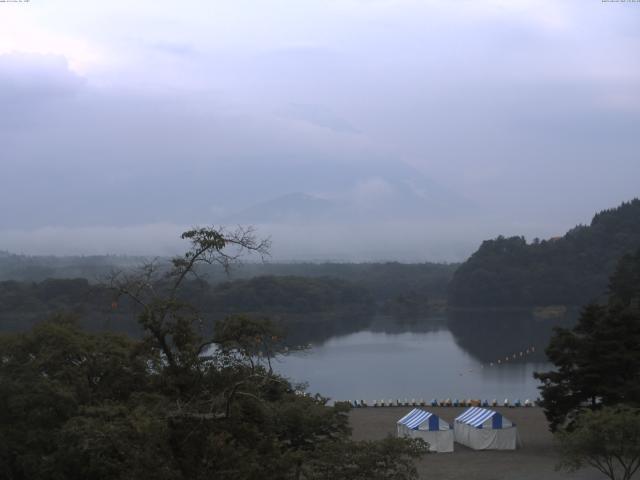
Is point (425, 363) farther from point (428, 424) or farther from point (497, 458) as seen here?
point (497, 458)

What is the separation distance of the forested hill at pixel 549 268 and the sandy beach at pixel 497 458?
50.1 meters

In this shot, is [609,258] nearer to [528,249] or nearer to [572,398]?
[528,249]

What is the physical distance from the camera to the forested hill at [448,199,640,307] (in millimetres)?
66938

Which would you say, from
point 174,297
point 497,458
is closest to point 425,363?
point 497,458

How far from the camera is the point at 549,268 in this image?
68875 millimetres

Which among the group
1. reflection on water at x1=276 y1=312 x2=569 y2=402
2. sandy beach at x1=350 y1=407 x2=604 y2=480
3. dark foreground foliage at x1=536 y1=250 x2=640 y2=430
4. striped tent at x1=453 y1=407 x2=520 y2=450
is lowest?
reflection on water at x1=276 y1=312 x2=569 y2=402

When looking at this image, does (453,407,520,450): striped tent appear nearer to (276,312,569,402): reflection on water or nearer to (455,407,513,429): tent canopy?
(455,407,513,429): tent canopy

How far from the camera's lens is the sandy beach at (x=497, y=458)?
12.8 metres

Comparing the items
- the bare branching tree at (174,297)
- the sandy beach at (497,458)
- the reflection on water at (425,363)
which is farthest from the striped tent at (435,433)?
the bare branching tree at (174,297)

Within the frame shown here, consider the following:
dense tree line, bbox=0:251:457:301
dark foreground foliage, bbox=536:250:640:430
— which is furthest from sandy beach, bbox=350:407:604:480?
dense tree line, bbox=0:251:457:301

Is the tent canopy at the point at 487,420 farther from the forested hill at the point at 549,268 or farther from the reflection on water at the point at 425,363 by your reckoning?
the forested hill at the point at 549,268

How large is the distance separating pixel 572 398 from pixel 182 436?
10321mm

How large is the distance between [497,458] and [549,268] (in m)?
57.2

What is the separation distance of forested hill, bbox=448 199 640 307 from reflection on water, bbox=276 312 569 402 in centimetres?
Result: 1421
